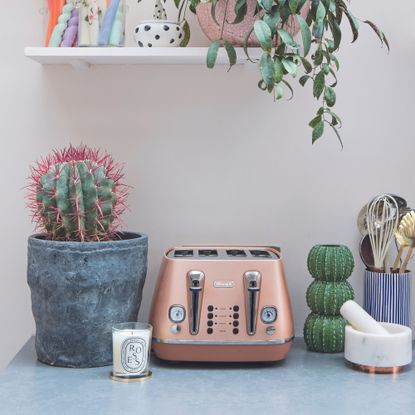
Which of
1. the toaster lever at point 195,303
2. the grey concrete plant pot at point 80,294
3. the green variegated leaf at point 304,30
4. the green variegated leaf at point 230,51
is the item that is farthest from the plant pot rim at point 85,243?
the green variegated leaf at point 304,30

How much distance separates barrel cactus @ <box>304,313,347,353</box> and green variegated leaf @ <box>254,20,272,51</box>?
56 cm

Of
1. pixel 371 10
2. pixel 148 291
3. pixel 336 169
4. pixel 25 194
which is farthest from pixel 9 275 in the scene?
pixel 371 10

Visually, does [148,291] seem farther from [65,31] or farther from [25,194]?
[65,31]

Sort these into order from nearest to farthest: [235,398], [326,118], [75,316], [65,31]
→ [235,398] < [75,316] < [65,31] < [326,118]

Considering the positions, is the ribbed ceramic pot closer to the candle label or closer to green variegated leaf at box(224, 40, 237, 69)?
green variegated leaf at box(224, 40, 237, 69)

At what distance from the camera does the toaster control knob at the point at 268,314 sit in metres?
1.42

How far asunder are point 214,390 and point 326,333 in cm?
31

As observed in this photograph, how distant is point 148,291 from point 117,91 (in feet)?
1.46

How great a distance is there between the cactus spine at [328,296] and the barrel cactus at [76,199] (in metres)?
0.43

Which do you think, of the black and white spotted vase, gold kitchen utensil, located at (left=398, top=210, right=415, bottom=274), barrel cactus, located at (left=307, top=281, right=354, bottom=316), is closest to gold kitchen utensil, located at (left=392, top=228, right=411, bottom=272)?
gold kitchen utensil, located at (left=398, top=210, right=415, bottom=274)

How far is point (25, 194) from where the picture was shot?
1.65 m

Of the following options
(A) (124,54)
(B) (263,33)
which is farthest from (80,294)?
(B) (263,33)

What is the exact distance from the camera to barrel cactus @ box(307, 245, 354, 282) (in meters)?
1.51

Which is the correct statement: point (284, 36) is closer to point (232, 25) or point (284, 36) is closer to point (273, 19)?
point (273, 19)
